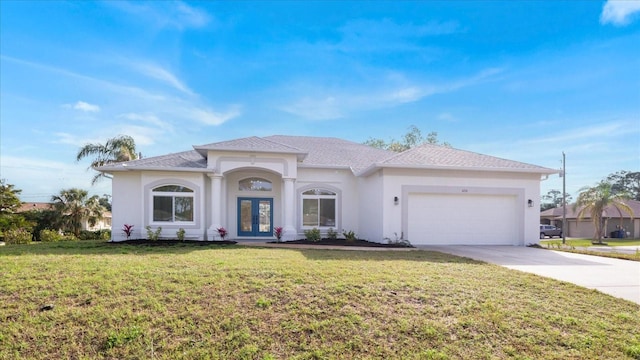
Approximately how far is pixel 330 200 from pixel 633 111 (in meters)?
16.5

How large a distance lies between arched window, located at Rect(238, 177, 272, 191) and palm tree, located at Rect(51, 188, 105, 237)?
14554 millimetres

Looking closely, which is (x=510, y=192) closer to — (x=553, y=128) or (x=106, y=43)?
(x=553, y=128)

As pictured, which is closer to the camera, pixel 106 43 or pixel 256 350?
pixel 256 350

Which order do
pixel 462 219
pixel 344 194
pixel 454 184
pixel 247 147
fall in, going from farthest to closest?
pixel 344 194 → pixel 247 147 → pixel 462 219 → pixel 454 184

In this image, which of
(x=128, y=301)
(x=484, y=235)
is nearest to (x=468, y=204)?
(x=484, y=235)

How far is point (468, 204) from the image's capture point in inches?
584

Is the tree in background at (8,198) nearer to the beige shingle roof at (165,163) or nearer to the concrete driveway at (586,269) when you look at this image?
the beige shingle roof at (165,163)

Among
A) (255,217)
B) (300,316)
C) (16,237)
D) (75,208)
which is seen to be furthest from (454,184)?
(75,208)

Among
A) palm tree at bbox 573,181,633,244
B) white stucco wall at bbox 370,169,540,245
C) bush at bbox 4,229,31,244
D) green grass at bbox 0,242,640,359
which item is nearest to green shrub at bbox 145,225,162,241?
green grass at bbox 0,242,640,359

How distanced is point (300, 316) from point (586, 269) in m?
8.70

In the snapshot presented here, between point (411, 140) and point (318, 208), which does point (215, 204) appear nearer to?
point (318, 208)

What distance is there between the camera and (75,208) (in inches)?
971

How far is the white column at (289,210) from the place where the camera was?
1548 cm

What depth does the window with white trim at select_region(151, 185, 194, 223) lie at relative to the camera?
1540cm
